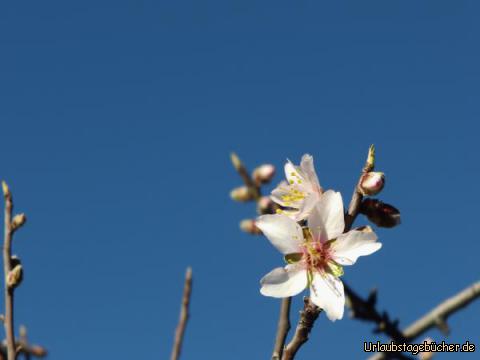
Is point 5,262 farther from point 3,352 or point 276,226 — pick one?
point 276,226

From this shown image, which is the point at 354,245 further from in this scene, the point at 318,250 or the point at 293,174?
the point at 293,174

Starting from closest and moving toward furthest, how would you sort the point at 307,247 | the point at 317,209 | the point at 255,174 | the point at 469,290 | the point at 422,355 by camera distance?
the point at 469,290 → the point at 317,209 → the point at 307,247 → the point at 255,174 → the point at 422,355

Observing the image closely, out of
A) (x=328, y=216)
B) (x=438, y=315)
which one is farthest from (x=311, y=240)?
(x=438, y=315)

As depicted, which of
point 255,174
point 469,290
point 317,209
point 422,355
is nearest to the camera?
point 469,290

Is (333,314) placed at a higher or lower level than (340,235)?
lower

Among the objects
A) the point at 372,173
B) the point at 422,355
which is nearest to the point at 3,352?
the point at 372,173

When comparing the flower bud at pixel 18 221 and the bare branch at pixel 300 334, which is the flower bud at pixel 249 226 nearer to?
the bare branch at pixel 300 334

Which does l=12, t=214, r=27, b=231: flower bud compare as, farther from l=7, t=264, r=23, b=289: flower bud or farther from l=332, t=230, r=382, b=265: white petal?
l=332, t=230, r=382, b=265: white petal
